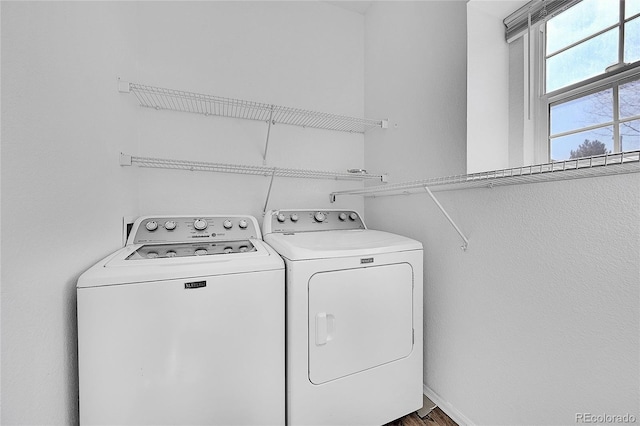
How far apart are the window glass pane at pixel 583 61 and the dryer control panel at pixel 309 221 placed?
1.35m

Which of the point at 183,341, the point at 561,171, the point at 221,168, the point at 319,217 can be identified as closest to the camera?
the point at 561,171

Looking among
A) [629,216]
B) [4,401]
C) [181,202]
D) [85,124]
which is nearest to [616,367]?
[629,216]

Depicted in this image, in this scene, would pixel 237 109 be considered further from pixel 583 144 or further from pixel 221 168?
pixel 583 144

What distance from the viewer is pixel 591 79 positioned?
102 centimetres

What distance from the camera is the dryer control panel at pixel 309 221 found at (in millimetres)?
1751

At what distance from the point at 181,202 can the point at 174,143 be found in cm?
42

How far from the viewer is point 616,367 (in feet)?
2.65

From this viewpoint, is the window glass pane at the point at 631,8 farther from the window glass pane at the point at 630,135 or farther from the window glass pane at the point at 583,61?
the window glass pane at the point at 630,135

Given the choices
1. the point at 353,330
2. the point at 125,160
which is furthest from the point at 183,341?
the point at 125,160

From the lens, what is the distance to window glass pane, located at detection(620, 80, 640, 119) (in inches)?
35.2

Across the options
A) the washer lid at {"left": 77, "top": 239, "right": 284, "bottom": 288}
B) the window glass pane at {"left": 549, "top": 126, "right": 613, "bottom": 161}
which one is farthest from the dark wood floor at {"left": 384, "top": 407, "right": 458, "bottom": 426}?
the window glass pane at {"left": 549, "top": 126, "right": 613, "bottom": 161}

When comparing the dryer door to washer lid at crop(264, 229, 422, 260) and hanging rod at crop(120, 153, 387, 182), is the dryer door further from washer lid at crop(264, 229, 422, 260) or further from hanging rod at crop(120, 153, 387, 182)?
hanging rod at crop(120, 153, 387, 182)

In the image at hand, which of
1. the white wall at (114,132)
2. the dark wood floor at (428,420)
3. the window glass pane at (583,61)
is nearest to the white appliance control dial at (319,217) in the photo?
the white wall at (114,132)

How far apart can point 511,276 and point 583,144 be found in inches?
24.8
